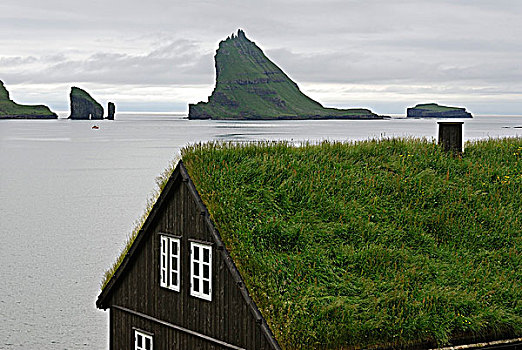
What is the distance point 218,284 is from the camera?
63.8 feet

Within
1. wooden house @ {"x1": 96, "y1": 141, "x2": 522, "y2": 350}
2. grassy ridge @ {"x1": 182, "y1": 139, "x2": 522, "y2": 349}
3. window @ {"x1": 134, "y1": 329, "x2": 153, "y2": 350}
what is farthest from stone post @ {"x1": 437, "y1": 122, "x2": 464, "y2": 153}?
window @ {"x1": 134, "y1": 329, "x2": 153, "y2": 350}

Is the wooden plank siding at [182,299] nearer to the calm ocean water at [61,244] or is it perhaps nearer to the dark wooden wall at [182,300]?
the dark wooden wall at [182,300]

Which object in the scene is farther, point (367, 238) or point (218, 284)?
point (367, 238)

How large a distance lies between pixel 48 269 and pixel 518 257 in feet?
158

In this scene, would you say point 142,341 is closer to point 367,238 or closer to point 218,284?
point 218,284

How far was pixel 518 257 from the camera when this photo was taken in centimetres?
2175

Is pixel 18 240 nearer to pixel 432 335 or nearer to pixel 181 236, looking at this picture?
pixel 181 236

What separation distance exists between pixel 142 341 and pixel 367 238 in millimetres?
8827

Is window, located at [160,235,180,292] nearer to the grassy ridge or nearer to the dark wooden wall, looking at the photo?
the dark wooden wall

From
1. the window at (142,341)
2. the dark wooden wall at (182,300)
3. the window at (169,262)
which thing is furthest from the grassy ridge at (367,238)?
the window at (142,341)

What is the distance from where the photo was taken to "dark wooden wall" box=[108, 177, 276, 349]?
1878 cm

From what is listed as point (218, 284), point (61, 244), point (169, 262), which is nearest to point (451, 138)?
point (169, 262)

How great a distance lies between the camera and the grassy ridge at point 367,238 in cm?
1795

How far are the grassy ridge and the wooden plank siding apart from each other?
55 cm
